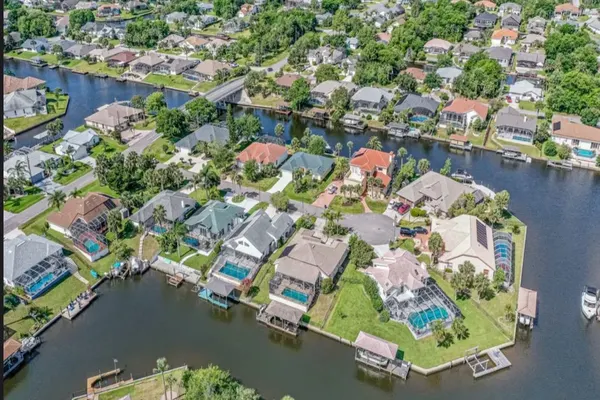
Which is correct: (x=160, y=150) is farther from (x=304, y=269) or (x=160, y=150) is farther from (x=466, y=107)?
(x=466, y=107)

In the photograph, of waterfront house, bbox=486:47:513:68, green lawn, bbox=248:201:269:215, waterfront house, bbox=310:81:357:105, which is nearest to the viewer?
green lawn, bbox=248:201:269:215

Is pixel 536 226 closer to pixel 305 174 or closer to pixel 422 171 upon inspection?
pixel 422 171

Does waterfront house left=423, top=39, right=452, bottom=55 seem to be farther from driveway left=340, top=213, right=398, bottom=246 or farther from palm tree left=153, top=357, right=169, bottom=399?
palm tree left=153, top=357, right=169, bottom=399

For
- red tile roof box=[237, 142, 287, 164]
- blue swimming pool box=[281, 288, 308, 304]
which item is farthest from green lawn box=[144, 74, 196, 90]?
blue swimming pool box=[281, 288, 308, 304]

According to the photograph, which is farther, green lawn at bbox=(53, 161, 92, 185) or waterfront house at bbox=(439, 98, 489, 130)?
waterfront house at bbox=(439, 98, 489, 130)

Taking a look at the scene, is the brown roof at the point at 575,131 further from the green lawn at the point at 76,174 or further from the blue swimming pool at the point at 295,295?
the green lawn at the point at 76,174

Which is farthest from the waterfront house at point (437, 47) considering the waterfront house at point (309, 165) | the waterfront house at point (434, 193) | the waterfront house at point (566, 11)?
the waterfront house at point (434, 193)
